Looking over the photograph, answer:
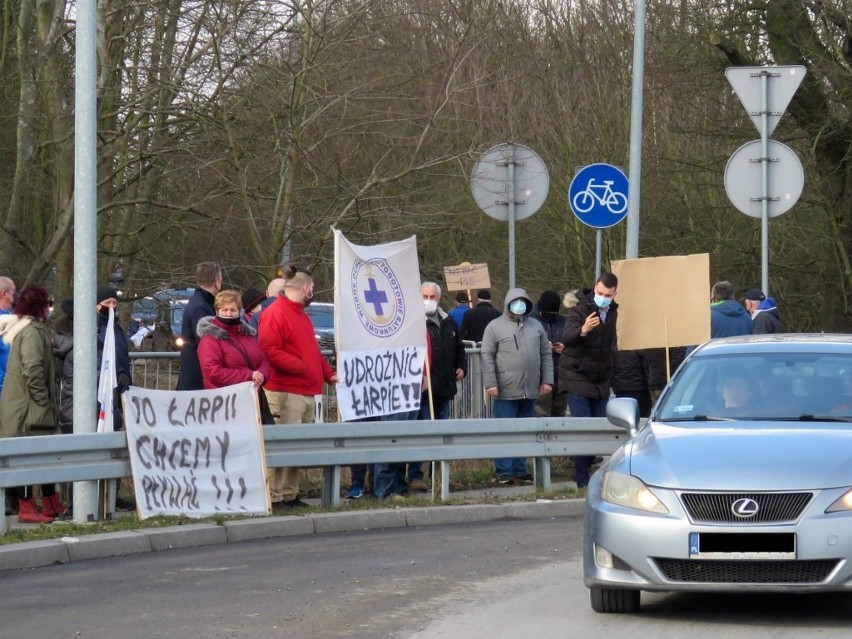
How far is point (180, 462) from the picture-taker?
1177 centimetres

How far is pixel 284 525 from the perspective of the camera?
1159 cm

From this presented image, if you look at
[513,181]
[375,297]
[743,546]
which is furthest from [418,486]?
[743,546]

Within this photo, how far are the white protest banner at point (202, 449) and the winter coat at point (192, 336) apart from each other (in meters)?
0.61

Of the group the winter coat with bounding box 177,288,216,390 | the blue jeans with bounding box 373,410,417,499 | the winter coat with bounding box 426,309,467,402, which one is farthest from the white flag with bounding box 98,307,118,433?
the winter coat with bounding box 426,309,467,402

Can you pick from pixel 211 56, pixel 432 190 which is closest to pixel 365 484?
pixel 211 56

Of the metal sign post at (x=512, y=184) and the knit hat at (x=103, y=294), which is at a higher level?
the metal sign post at (x=512, y=184)

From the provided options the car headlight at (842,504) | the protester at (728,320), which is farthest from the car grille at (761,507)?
the protester at (728,320)

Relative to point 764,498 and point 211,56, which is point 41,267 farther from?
point 764,498

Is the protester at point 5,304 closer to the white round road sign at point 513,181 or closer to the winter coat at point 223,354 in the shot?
the winter coat at point 223,354

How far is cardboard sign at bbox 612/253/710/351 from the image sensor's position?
14.5m

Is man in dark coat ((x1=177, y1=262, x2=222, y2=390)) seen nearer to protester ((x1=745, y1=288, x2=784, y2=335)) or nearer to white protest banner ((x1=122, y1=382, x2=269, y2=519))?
white protest banner ((x1=122, y1=382, x2=269, y2=519))

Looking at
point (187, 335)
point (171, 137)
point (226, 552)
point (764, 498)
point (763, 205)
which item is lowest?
point (226, 552)

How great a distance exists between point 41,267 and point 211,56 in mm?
3647

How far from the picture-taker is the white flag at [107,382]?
1196 centimetres
